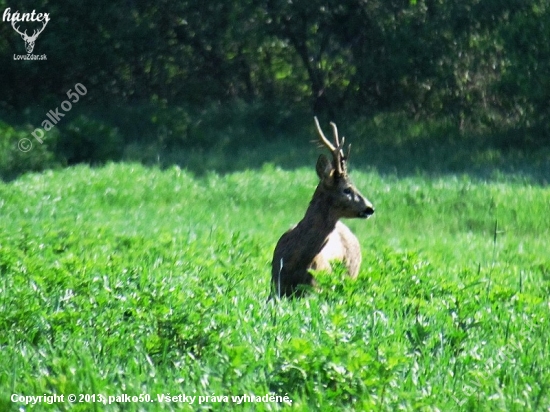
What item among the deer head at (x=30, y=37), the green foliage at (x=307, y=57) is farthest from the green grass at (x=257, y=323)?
the deer head at (x=30, y=37)

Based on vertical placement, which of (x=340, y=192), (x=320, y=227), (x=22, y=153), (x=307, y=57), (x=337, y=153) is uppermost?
(x=307, y=57)

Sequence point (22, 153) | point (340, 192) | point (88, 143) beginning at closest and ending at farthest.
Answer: point (340, 192), point (22, 153), point (88, 143)

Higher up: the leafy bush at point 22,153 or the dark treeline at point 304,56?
the dark treeline at point 304,56

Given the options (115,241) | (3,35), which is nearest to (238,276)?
(115,241)

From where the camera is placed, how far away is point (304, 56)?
23.5 m

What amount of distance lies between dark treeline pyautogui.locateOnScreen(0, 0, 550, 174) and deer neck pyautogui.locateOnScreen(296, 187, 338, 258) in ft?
44.2

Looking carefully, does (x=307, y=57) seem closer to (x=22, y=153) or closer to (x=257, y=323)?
(x=22, y=153)

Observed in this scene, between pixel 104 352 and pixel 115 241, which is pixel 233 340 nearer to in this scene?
pixel 104 352

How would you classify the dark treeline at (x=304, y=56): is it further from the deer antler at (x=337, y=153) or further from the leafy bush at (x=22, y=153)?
the deer antler at (x=337, y=153)

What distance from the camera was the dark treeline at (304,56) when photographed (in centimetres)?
2156
